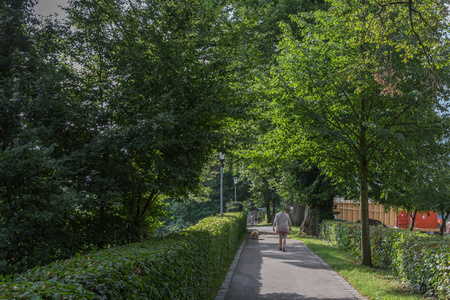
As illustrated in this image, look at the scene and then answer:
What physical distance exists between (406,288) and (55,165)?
7.42 metres

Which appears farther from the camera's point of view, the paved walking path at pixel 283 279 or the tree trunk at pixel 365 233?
the tree trunk at pixel 365 233

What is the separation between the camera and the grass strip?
26.6 ft

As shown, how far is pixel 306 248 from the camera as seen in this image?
A: 1686 cm

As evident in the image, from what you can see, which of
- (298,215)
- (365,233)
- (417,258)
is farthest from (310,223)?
(417,258)

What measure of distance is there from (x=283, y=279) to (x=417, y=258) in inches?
128

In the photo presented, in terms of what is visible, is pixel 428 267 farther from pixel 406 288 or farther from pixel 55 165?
pixel 55 165

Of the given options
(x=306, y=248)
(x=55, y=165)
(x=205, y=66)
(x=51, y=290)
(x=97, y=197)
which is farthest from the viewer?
(x=306, y=248)

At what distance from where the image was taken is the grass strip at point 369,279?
8.09 m

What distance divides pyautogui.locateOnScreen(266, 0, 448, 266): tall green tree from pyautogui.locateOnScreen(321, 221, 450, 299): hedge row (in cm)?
56

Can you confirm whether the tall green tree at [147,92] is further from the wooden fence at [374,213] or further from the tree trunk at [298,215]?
the wooden fence at [374,213]

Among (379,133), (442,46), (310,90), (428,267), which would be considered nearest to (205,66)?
(310,90)

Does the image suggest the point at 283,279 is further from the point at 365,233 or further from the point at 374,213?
the point at 374,213

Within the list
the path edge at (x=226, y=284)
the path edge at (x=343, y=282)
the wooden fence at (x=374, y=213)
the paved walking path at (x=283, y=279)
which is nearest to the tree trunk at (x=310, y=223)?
the wooden fence at (x=374, y=213)

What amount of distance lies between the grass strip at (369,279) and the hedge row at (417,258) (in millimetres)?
232
